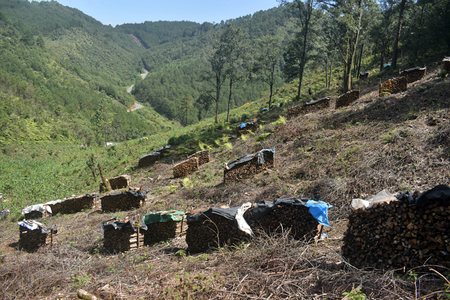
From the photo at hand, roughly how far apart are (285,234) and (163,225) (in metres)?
3.97

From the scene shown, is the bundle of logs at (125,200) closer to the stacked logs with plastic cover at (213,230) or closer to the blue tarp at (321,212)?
the stacked logs with plastic cover at (213,230)

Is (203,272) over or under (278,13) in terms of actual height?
under

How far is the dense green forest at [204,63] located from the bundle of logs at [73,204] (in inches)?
361

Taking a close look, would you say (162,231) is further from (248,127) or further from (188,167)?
(248,127)

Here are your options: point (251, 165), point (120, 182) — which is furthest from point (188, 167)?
point (251, 165)

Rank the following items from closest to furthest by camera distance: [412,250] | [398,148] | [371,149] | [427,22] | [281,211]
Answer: [412,250] → [281,211] → [398,148] → [371,149] → [427,22]

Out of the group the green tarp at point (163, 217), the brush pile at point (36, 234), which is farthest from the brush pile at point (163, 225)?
the brush pile at point (36, 234)

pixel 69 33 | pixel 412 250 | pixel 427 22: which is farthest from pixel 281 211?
pixel 69 33

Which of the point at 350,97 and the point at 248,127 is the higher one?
the point at 350,97

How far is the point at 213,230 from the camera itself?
6.18m

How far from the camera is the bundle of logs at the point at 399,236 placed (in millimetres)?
3430

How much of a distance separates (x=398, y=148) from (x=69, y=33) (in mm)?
215991

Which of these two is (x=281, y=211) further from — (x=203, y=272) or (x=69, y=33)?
(x=69, y=33)

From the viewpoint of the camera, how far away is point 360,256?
4.19 m
